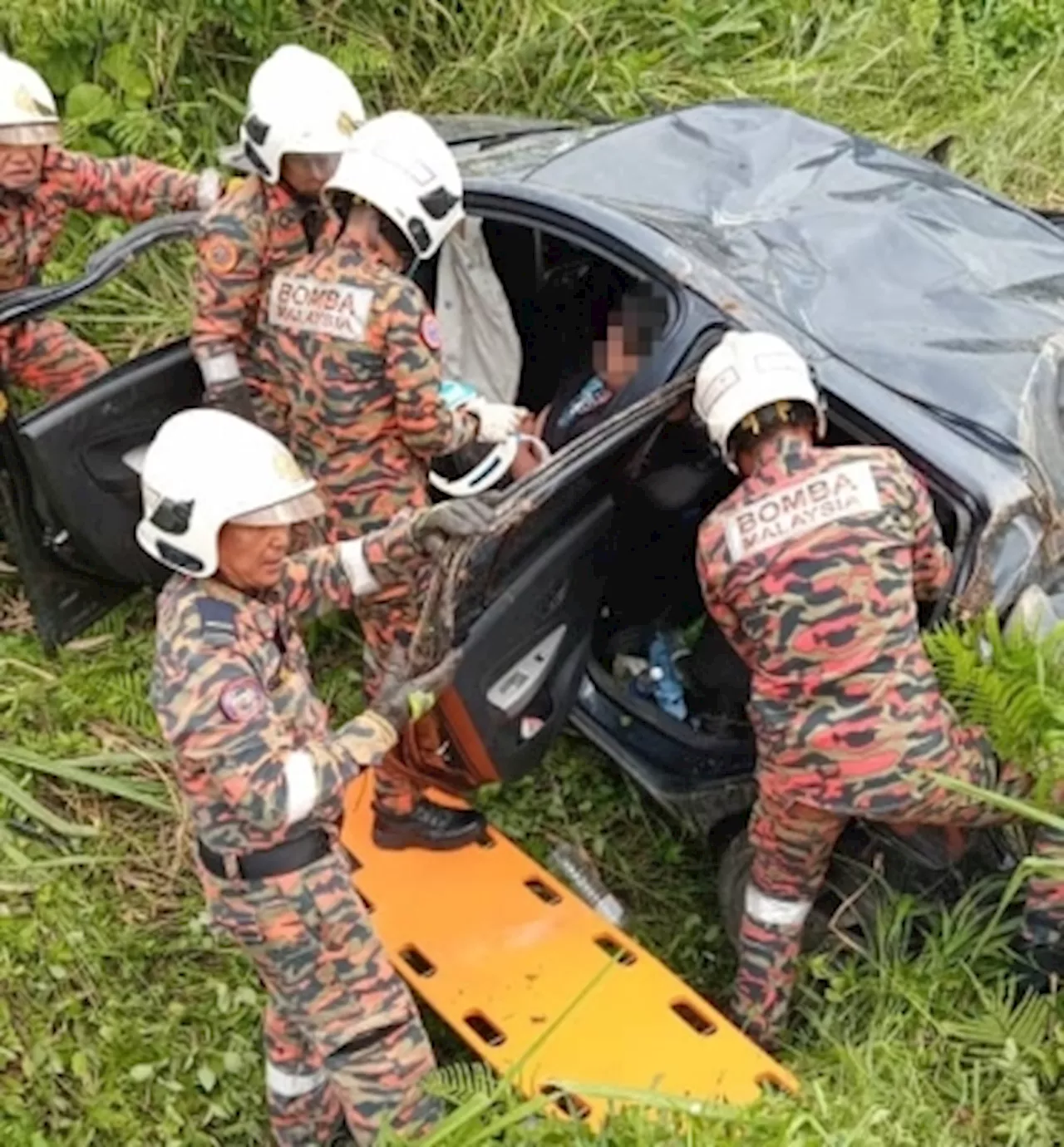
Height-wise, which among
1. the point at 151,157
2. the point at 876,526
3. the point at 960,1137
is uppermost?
the point at 876,526

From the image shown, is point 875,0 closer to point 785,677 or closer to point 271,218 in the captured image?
point 271,218

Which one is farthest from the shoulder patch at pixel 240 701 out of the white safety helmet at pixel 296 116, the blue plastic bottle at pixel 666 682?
the white safety helmet at pixel 296 116

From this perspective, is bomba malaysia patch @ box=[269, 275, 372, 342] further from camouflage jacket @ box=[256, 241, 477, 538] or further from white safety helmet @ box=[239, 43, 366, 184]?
white safety helmet @ box=[239, 43, 366, 184]

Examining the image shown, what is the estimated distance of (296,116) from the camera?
4.47 metres

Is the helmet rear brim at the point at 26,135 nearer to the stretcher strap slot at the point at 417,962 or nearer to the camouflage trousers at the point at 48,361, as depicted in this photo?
the camouflage trousers at the point at 48,361

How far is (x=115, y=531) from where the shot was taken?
15.6 ft

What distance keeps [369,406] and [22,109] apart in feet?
4.86

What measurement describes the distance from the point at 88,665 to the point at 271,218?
1.45 metres

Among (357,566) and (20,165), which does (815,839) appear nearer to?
(357,566)

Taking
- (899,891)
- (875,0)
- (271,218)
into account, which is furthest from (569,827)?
(875,0)

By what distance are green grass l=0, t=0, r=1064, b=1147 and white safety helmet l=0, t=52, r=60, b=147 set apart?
115 cm

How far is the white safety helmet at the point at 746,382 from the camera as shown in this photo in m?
3.61

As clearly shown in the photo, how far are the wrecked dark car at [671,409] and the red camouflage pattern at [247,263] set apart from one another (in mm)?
175

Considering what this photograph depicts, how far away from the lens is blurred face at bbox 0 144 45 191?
4.86 metres
